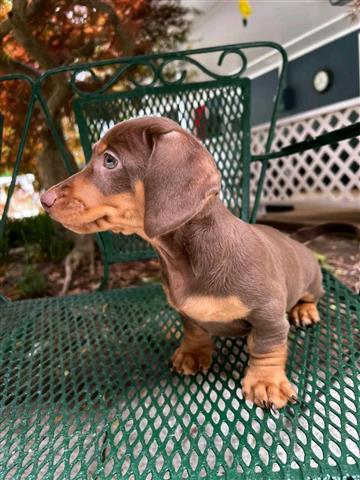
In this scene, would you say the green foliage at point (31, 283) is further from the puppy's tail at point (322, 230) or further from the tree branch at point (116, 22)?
the puppy's tail at point (322, 230)

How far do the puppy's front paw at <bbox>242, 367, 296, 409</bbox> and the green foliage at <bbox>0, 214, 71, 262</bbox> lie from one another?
2050mm

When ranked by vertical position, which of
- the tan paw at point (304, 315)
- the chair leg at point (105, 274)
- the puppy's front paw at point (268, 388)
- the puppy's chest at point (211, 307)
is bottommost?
the tan paw at point (304, 315)

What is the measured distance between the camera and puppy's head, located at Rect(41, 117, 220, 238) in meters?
0.90

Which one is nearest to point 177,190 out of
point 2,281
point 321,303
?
point 321,303

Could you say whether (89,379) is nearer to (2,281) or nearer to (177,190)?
(177,190)

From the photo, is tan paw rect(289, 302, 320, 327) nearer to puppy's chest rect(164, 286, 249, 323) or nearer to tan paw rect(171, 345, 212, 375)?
tan paw rect(171, 345, 212, 375)

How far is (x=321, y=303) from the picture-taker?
5.79 ft

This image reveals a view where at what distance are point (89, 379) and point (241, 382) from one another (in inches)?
23.8

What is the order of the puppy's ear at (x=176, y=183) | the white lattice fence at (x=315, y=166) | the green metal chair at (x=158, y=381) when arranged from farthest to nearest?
1. the white lattice fence at (x=315, y=166)
2. the green metal chair at (x=158, y=381)
3. the puppy's ear at (x=176, y=183)

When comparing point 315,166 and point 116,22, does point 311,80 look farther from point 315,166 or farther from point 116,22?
point 116,22

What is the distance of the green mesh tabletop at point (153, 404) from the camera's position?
3.20ft

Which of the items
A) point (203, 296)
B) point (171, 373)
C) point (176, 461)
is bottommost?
point (176, 461)

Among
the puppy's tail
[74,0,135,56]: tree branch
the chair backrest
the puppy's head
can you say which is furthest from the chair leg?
[74,0,135,56]: tree branch

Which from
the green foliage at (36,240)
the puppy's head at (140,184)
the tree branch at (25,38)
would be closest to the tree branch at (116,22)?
the tree branch at (25,38)
